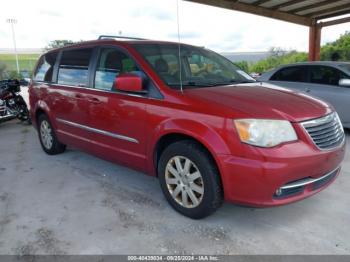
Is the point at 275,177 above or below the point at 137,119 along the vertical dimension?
below

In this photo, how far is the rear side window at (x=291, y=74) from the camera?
6.61m

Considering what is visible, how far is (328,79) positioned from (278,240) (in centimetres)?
435

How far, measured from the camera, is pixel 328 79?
6223 mm

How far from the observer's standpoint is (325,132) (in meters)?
2.94

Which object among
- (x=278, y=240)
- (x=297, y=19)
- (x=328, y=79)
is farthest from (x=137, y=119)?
(x=297, y=19)

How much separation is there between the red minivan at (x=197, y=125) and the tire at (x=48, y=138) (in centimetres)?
84

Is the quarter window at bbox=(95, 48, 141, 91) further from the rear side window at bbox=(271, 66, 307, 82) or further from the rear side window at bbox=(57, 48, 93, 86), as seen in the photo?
the rear side window at bbox=(271, 66, 307, 82)

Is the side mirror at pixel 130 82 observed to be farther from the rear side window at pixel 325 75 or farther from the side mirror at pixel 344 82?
the rear side window at pixel 325 75

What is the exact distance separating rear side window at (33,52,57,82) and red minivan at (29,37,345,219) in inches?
27.4

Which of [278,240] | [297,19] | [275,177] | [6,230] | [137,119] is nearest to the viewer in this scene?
[275,177]

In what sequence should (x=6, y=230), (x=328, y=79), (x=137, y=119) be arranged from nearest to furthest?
(x=6, y=230), (x=137, y=119), (x=328, y=79)

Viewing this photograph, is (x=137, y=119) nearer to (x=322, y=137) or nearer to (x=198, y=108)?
(x=198, y=108)

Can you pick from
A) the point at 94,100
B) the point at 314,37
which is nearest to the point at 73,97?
the point at 94,100

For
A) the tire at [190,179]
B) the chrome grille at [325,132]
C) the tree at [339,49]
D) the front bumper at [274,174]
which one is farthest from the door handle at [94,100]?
the tree at [339,49]
